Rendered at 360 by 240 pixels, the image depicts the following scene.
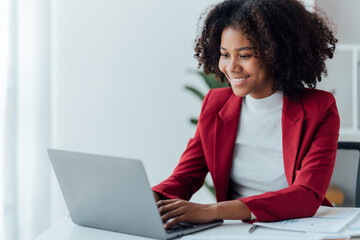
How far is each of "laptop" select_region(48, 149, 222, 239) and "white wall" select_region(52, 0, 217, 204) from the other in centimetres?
193

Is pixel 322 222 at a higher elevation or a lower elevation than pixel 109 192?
lower

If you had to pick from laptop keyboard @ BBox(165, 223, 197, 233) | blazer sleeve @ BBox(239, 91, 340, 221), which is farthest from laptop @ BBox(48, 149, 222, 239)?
blazer sleeve @ BBox(239, 91, 340, 221)

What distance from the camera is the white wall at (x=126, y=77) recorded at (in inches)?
126

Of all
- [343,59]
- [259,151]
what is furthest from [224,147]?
[343,59]

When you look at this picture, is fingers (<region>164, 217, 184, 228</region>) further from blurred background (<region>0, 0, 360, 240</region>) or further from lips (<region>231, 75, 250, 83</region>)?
blurred background (<region>0, 0, 360, 240</region>)

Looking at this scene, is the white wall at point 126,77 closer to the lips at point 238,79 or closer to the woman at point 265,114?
the woman at point 265,114

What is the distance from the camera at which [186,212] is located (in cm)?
131

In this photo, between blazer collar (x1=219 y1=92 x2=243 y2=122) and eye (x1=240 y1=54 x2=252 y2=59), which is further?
blazer collar (x1=219 y1=92 x2=243 y2=122)

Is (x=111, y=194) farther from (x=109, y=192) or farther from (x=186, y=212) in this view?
(x=186, y=212)

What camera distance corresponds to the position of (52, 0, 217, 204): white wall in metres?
3.20

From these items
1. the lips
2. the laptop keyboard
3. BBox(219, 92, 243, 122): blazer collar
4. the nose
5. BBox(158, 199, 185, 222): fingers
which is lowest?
the laptop keyboard

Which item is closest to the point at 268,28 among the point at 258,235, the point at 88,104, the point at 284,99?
the point at 284,99

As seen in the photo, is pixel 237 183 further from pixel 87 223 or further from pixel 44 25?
pixel 44 25

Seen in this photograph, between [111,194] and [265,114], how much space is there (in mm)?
688
